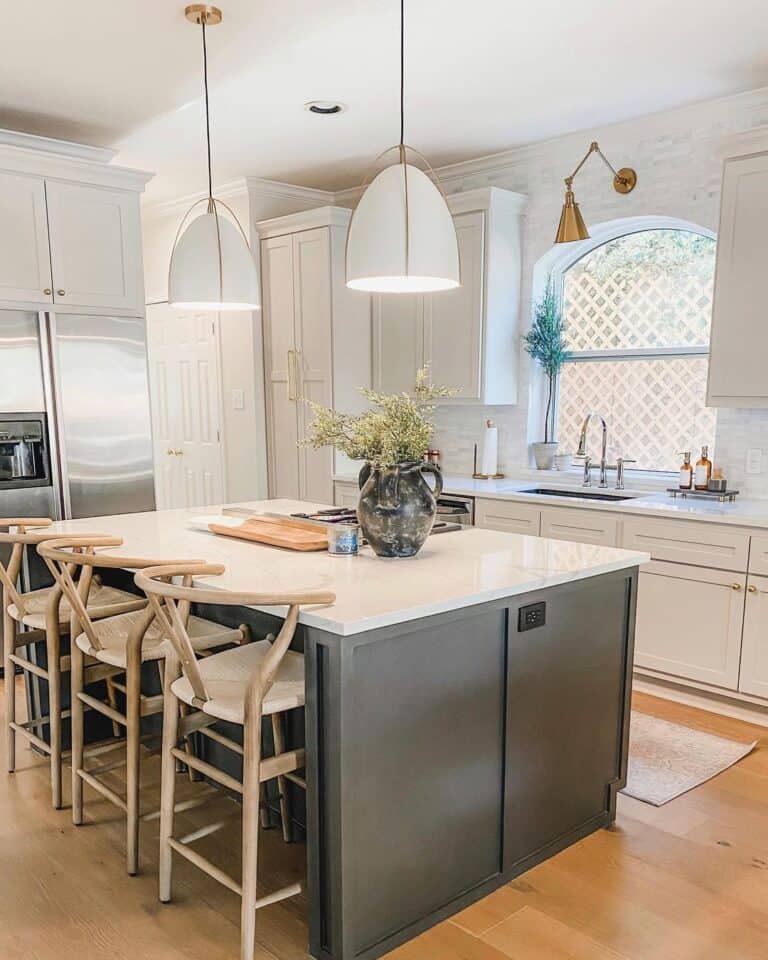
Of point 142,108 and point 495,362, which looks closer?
point 142,108

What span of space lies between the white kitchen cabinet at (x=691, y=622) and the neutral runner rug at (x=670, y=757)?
0.96ft

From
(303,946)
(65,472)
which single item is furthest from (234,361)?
(303,946)

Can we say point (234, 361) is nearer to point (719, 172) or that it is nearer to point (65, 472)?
point (65, 472)

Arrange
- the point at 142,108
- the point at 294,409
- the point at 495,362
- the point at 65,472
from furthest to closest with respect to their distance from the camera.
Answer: the point at 294,409
the point at 495,362
the point at 65,472
the point at 142,108

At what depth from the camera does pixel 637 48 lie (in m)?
3.16

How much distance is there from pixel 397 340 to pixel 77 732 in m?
3.20

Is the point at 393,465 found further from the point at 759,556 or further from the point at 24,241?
the point at 24,241

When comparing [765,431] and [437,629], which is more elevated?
[765,431]

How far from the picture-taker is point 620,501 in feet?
12.6

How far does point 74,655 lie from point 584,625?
161cm

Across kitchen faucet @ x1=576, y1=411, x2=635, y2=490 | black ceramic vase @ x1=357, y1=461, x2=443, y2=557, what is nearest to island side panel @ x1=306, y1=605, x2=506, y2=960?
black ceramic vase @ x1=357, y1=461, x2=443, y2=557

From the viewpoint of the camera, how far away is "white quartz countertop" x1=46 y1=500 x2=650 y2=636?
73.9 inches

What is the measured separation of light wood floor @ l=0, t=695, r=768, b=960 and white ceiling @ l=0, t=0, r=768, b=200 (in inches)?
109

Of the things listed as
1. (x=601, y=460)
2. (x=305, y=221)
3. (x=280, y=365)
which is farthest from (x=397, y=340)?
(x=601, y=460)
